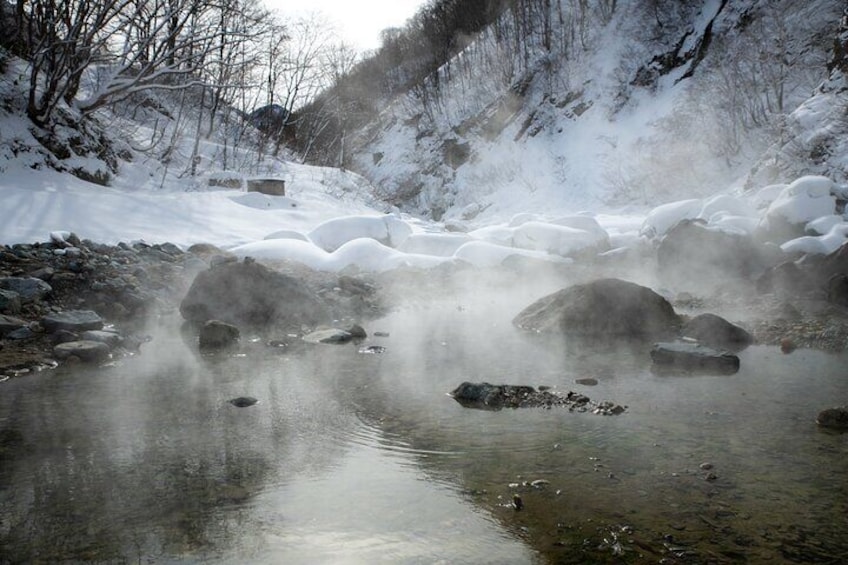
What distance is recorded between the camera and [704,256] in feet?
35.5

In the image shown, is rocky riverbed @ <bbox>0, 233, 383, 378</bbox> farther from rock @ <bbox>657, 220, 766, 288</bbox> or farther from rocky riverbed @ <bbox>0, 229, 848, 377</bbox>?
rock @ <bbox>657, 220, 766, 288</bbox>

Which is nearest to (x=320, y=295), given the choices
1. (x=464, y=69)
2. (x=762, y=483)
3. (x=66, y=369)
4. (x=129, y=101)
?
(x=66, y=369)

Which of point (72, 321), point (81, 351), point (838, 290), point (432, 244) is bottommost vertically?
point (81, 351)

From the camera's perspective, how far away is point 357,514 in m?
2.87

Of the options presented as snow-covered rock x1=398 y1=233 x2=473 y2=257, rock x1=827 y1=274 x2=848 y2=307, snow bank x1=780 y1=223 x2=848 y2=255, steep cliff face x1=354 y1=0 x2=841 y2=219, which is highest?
steep cliff face x1=354 y1=0 x2=841 y2=219

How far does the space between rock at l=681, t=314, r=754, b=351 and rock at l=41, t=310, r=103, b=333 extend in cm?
643

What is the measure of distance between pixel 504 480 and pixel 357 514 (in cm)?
82

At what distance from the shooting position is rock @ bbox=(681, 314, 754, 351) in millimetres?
6371

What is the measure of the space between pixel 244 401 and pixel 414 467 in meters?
1.73

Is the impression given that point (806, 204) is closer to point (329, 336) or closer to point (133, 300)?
point (329, 336)

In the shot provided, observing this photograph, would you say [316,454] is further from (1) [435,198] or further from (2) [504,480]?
(1) [435,198]

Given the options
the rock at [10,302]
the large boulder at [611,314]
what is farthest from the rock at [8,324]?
the large boulder at [611,314]

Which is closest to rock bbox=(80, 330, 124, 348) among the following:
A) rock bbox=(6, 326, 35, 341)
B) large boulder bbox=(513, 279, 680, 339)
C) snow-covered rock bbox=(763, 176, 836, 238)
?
rock bbox=(6, 326, 35, 341)

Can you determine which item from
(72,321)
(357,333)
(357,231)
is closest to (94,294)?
(72,321)
